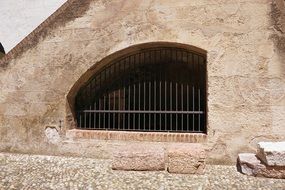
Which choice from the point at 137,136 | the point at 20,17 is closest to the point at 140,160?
the point at 137,136

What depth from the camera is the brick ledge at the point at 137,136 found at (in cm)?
482

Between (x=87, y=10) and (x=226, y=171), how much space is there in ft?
11.1

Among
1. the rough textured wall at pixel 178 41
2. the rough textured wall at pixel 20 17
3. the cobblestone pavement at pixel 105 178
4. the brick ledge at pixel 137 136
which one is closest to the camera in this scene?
the cobblestone pavement at pixel 105 178

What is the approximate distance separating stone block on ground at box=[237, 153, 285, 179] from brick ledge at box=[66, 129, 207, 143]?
73 cm

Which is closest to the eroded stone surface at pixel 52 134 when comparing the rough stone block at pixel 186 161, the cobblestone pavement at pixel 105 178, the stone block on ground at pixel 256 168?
the cobblestone pavement at pixel 105 178

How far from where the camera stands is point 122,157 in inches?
170

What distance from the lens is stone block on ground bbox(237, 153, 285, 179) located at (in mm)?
3836

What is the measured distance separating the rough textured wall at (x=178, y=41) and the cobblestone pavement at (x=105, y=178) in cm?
61

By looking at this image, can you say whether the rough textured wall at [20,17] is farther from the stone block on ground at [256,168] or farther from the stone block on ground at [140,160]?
the stone block on ground at [256,168]

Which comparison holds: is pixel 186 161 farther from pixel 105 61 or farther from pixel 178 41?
pixel 105 61

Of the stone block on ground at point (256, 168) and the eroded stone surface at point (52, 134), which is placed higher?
the eroded stone surface at point (52, 134)

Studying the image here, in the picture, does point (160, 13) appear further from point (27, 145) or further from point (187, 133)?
point (27, 145)

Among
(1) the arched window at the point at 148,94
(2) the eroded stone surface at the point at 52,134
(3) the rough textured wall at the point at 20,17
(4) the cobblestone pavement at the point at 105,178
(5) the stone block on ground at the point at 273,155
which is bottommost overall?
(4) the cobblestone pavement at the point at 105,178

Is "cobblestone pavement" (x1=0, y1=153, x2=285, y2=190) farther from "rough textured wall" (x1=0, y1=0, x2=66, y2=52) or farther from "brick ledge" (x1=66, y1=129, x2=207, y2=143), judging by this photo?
"rough textured wall" (x1=0, y1=0, x2=66, y2=52)
